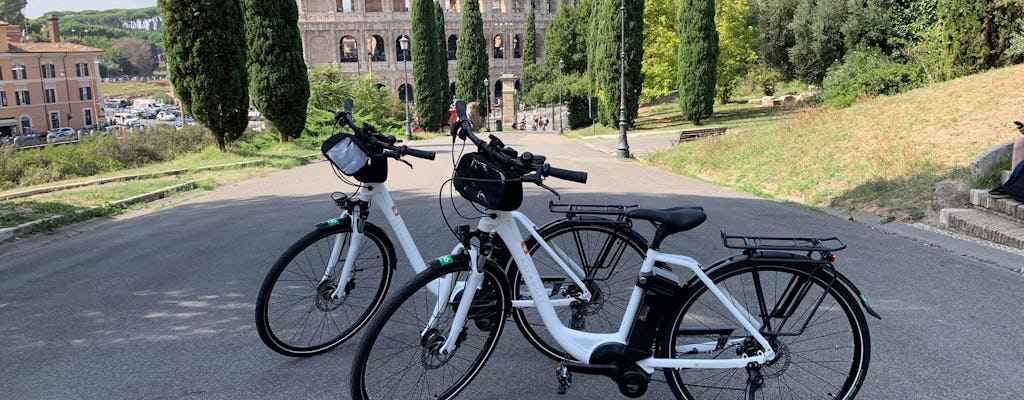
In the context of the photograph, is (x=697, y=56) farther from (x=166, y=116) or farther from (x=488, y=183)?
(x=166, y=116)

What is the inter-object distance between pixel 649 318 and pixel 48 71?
79638 millimetres

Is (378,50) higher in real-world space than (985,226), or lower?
higher

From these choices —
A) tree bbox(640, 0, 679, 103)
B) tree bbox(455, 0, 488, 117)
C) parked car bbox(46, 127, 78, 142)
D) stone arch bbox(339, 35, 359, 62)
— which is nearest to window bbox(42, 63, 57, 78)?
parked car bbox(46, 127, 78, 142)

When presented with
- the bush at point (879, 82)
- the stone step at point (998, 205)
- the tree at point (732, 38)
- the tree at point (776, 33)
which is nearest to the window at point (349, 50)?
the tree at point (732, 38)

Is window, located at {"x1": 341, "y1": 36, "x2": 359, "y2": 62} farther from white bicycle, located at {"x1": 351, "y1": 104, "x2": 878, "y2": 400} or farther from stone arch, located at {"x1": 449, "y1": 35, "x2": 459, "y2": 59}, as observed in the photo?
white bicycle, located at {"x1": 351, "y1": 104, "x2": 878, "y2": 400}

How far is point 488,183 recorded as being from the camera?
3072 mm

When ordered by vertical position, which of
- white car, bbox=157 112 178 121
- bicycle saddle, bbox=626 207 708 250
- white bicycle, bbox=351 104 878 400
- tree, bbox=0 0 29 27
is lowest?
white bicycle, bbox=351 104 878 400

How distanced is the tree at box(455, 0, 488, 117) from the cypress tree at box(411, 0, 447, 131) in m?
7.78

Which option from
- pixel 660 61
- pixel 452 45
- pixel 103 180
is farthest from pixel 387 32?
pixel 103 180

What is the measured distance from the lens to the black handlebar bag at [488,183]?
120 inches

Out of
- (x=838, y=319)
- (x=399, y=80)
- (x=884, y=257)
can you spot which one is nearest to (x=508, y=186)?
(x=838, y=319)

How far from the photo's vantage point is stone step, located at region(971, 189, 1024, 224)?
7.28 m

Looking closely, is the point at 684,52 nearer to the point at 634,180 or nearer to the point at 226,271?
the point at 634,180

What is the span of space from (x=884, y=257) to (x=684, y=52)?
101ft
